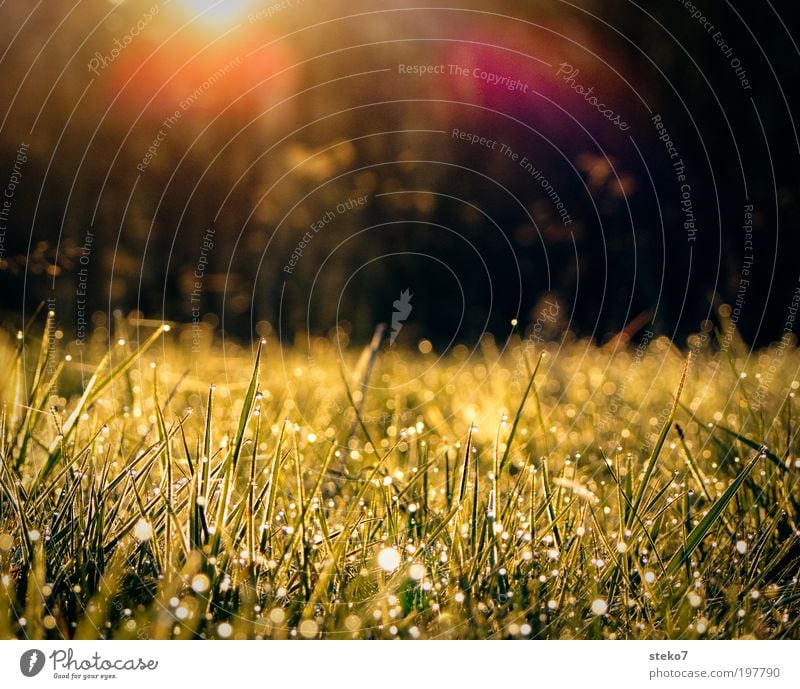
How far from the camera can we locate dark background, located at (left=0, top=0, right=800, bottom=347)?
2.58m

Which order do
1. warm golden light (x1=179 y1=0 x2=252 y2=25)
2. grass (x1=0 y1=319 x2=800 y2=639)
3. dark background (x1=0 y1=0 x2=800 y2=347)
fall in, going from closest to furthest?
grass (x1=0 y1=319 x2=800 y2=639)
warm golden light (x1=179 y1=0 x2=252 y2=25)
dark background (x1=0 y1=0 x2=800 y2=347)

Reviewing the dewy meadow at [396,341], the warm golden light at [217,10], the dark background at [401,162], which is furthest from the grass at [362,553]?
the dark background at [401,162]

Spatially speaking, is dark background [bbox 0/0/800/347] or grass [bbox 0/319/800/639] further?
dark background [bbox 0/0/800/347]

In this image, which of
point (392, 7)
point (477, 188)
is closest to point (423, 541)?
point (392, 7)

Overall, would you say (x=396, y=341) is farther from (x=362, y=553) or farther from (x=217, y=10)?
(x=362, y=553)

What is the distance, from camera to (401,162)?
3.62m
